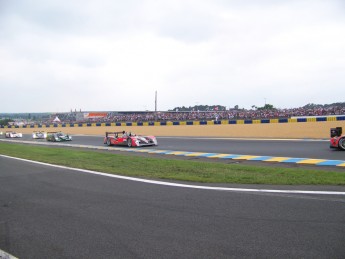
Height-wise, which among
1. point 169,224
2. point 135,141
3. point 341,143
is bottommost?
point 169,224

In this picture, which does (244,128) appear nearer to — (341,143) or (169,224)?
(341,143)

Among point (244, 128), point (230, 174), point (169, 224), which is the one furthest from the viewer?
point (244, 128)

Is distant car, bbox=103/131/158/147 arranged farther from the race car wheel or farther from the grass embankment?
the race car wheel

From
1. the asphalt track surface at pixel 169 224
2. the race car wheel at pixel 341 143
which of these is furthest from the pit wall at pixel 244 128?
the asphalt track surface at pixel 169 224

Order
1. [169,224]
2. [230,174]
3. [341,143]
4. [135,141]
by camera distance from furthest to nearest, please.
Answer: [135,141] → [341,143] → [230,174] → [169,224]

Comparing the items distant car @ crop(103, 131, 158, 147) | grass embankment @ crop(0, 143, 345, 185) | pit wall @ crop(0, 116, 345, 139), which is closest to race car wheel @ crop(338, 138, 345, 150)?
grass embankment @ crop(0, 143, 345, 185)

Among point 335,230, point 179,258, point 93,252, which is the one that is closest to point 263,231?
point 335,230

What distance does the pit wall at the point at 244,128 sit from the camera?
2045 centimetres

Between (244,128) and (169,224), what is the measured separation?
20981mm

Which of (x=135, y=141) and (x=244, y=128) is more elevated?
(x=244, y=128)

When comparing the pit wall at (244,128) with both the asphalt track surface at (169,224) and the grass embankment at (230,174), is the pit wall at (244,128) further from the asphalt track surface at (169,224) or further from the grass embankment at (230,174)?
the asphalt track surface at (169,224)

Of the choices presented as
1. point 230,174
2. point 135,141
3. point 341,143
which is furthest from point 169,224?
point 135,141

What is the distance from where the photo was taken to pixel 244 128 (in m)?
24.5

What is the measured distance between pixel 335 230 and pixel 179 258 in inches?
79.6
